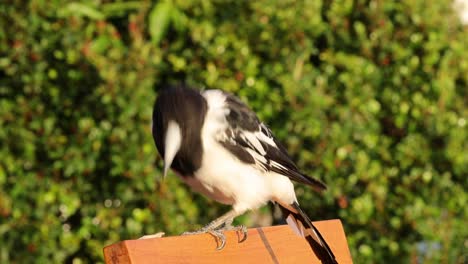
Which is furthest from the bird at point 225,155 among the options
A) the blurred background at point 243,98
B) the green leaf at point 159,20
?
the green leaf at point 159,20

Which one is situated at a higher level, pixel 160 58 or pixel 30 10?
pixel 30 10

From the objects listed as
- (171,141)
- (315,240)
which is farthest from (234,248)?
(171,141)

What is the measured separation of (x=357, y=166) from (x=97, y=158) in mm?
1651

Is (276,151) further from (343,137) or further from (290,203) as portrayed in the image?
(343,137)

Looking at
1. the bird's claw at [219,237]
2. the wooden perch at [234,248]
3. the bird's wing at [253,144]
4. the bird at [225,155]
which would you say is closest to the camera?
the wooden perch at [234,248]

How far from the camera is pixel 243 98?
5.94m

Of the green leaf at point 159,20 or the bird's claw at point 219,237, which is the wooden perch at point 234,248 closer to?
the bird's claw at point 219,237

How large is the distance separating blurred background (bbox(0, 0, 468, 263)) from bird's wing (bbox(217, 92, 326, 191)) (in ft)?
4.63

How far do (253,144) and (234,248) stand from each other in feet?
3.29

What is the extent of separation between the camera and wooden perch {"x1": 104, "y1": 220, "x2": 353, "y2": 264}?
2.79 meters

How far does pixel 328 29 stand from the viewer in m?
6.27

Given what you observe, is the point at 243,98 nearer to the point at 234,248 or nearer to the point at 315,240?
the point at 315,240

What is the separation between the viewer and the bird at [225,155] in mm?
3676

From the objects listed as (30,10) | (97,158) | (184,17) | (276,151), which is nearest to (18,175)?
(97,158)
